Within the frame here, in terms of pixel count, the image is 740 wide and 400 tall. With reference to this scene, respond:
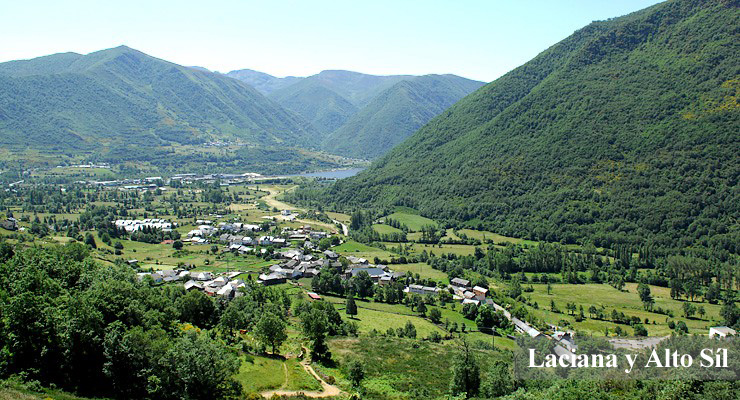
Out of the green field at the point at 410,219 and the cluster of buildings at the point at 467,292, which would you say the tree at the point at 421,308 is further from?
the green field at the point at 410,219

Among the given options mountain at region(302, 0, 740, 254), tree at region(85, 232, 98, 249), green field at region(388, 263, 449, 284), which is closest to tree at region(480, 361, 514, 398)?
green field at region(388, 263, 449, 284)

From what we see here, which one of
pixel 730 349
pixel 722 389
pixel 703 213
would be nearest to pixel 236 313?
pixel 722 389

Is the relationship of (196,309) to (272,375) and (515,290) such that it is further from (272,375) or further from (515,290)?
(515,290)

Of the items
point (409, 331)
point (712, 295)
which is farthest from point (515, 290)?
point (712, 295)

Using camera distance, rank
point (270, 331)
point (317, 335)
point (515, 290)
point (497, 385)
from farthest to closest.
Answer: point (515, 290), point (317, 335), point (270, 331), point (497, 385)

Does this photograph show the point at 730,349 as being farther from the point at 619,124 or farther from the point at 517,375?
the point at 619,124

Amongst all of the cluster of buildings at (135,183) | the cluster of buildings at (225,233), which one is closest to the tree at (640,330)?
the cluster of buildings at (225,233)
